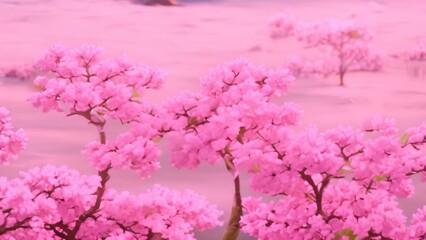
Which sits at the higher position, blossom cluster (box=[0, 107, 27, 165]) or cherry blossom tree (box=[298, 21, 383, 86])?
cherry blossom tree (box=[298, 21, 383, 86])

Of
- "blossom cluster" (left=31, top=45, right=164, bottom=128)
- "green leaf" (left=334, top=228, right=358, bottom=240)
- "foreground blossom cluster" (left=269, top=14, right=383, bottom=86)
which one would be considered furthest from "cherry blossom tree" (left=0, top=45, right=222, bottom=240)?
"foreground blossom cluster" (left=269, top=14, right=383, bottom=86)

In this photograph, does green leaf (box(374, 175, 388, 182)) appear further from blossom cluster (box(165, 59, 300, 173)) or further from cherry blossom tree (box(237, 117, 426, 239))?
blossom cluster (box(165, 59, 300, 173))

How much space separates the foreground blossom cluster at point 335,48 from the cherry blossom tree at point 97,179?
4.76 feet

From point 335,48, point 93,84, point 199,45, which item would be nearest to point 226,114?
point 93,84

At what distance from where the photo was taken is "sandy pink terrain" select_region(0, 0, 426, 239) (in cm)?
381

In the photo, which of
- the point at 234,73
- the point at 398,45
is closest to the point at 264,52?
the point at 398,45

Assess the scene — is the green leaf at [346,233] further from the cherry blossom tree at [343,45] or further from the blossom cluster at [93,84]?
the cherry blossom tree at [343,45]

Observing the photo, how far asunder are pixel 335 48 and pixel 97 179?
172 cm

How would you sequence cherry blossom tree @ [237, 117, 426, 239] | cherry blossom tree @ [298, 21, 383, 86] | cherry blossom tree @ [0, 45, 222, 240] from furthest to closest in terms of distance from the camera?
cherry blossom tree @ [298, 21, 383, 86]
cherry blossom tree @ [0, 45, 222, 240]
cherry blossom tree @ [237, 117, 426, 239]

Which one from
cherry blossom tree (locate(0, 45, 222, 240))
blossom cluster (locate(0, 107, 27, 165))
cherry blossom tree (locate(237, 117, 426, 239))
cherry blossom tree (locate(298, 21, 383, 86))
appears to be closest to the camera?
cherry blossom tree (locate(237, 117, 426, 239))

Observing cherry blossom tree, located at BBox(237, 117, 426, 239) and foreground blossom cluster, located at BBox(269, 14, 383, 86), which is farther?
foreground blossom cluster, located at BBox(269, 14, 383, 86)

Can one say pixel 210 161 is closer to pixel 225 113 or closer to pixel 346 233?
pixel 225 113

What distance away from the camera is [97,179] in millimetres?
2443

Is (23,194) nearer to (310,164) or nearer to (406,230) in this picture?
(310,164)
